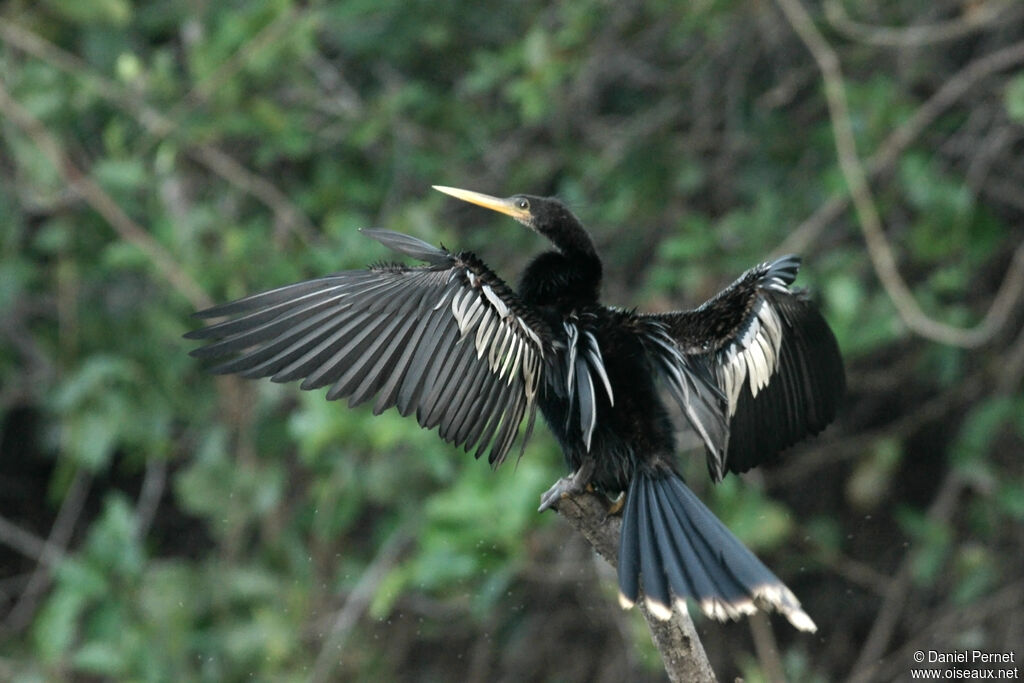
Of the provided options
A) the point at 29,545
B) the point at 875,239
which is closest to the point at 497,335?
Answer: the point at 875,239

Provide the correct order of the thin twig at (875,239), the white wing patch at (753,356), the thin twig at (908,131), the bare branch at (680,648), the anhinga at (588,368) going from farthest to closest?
the thin twig at (908,131) → the thin twig at (875,239) → the white wing patch at (753,356) → the anhinga at (588,368) → the bare branch at (680,648)

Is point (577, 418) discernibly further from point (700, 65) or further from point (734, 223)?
point (700, 65)

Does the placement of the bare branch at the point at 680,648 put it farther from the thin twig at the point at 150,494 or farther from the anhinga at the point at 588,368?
the thin twig at the point at 150,494

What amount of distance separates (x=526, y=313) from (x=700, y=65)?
299cm

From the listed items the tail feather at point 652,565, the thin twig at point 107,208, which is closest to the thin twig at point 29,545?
the thin twig at point 107,208

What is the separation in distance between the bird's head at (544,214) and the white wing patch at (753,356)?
0.48m

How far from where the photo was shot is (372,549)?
216 inches

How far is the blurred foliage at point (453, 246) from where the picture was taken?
4.83m

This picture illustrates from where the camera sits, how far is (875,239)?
4551mm

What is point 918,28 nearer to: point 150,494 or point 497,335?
point 497,335

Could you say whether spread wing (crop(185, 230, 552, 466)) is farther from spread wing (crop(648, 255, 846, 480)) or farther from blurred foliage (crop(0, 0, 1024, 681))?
blurred foliage (crop(0, 0, 1024, 681))

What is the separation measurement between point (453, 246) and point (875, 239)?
1.74 m

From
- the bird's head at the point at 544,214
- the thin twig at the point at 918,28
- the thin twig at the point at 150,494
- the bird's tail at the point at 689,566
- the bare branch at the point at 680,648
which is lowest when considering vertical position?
the bare branch at the point at 680,648

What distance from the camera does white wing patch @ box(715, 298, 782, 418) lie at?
309 cm
